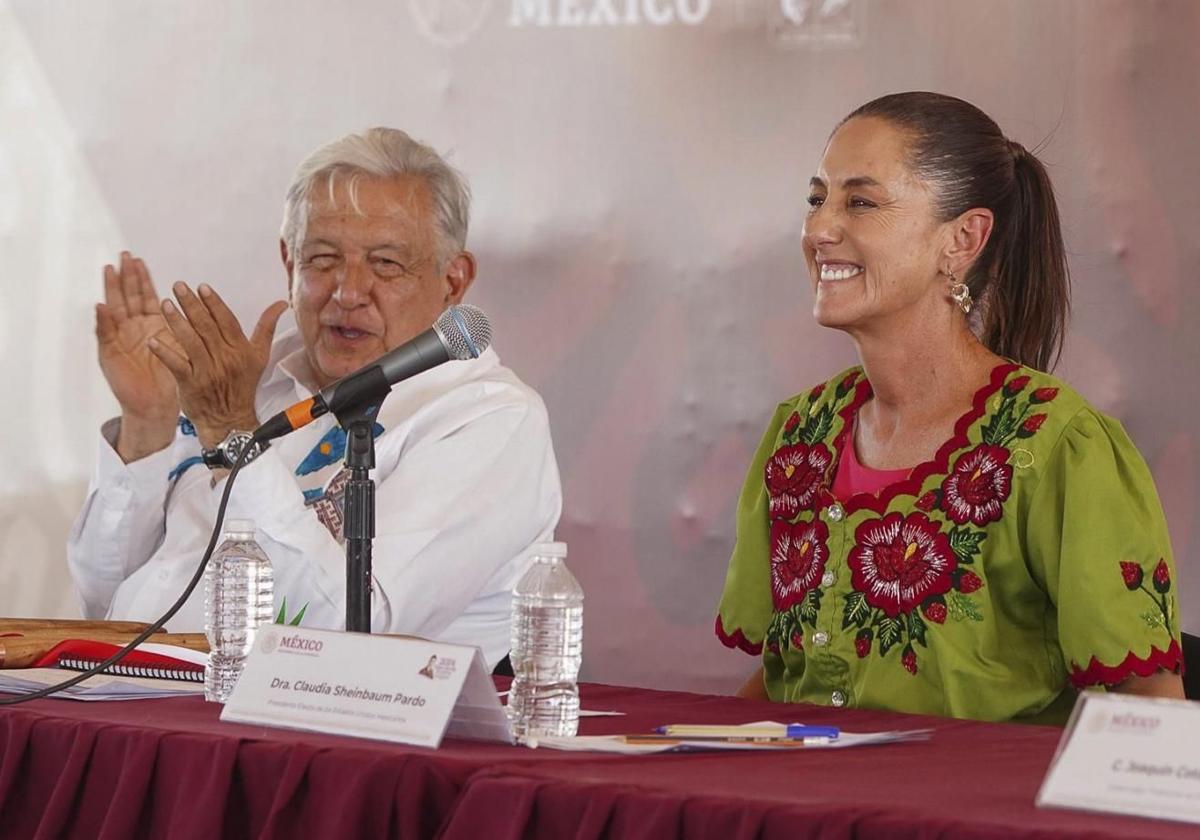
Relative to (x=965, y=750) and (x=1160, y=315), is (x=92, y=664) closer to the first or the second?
(x=965, y=750)

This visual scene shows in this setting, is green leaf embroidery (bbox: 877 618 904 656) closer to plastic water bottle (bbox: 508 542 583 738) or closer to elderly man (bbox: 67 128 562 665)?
plastic water bottle (bbox: 508 542 583 738)

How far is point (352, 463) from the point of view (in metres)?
1.70

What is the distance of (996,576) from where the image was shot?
2.08 metres

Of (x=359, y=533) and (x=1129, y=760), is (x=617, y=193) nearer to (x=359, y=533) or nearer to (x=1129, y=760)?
(x=359, y=533)

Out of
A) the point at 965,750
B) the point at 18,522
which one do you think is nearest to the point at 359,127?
the point at 18,522

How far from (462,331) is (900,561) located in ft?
2.42

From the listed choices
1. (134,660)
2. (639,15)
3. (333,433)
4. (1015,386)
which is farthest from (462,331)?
(639,15)

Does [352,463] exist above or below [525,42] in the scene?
below

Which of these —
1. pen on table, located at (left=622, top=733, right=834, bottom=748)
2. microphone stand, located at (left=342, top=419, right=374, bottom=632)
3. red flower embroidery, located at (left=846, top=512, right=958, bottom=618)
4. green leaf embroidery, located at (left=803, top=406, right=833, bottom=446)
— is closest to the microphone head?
microphone stand, located at (left=342, top=419, right=374, bottom=632)

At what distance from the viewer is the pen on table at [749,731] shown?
4.92 feet

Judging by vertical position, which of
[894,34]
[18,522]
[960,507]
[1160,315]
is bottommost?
[18,522]

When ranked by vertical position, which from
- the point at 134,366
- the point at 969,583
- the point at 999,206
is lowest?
the point at 969,583

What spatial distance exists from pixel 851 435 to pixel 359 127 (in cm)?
162

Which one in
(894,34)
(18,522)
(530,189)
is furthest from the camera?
(18,522)
